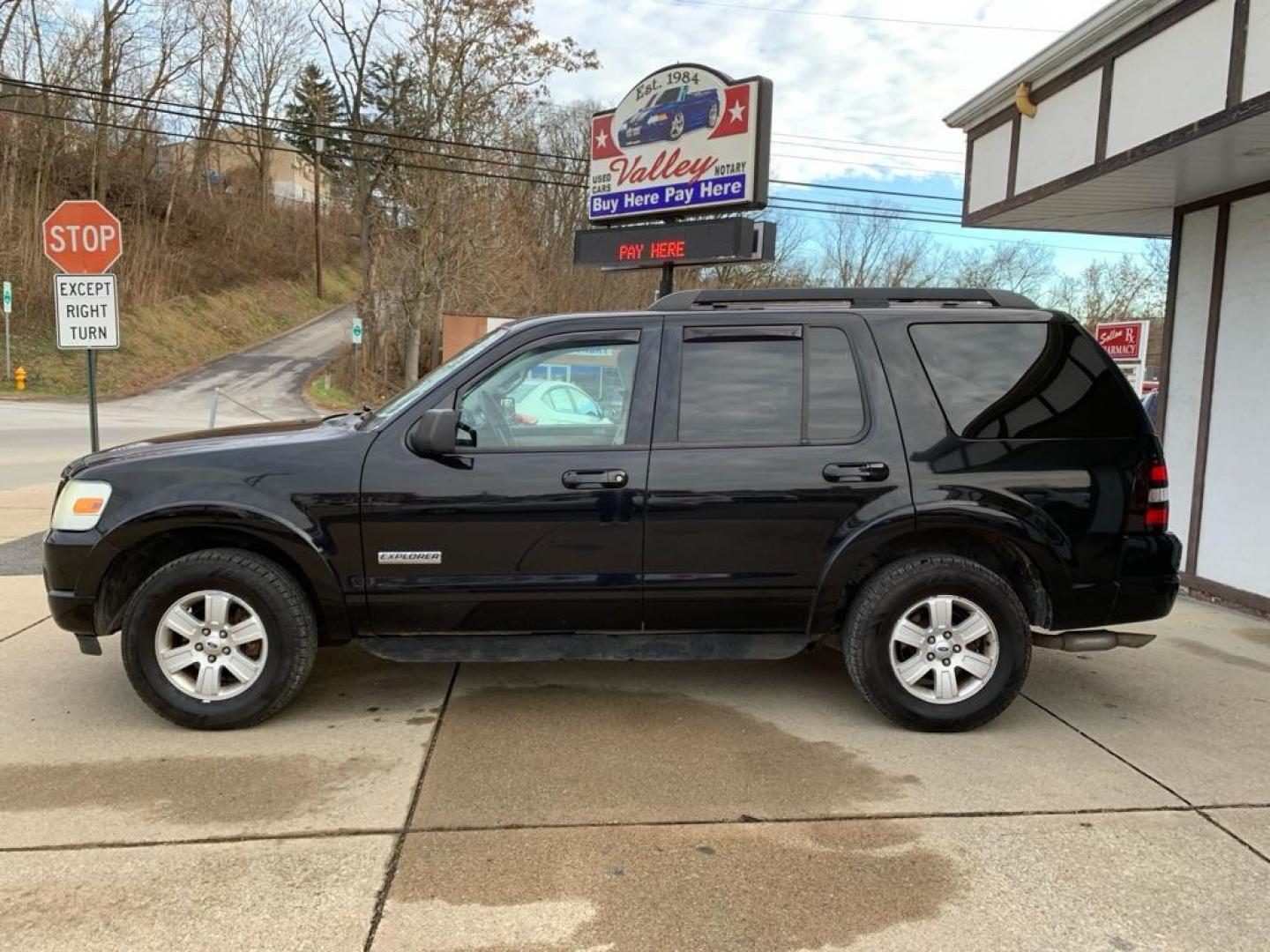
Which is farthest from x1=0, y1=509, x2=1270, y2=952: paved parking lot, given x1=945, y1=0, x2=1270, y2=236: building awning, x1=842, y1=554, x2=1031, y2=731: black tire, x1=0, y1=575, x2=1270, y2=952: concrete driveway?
x1=945, y1=0, x2=1270, y2=236: building awning

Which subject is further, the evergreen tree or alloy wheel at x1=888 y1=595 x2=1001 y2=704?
the evergreen tree

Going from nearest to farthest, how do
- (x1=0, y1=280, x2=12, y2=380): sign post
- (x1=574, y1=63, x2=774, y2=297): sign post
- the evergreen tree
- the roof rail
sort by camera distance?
Result: the roof rail, (x1=574, y1=63, x2=774, y2=297): sign post, (x1=0, y1=280, x2=12, y2=380): sign post, the evergreen tree

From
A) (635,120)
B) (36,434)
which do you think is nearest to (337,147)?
(36,434)

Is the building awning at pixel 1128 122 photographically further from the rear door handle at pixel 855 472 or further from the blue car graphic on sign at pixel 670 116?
the blue car graphic on sign at pixel 670 116

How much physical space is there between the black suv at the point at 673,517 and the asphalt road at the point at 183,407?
29.7 feet

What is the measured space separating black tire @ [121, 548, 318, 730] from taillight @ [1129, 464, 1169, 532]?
3.73 m

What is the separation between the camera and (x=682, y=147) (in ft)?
37.6

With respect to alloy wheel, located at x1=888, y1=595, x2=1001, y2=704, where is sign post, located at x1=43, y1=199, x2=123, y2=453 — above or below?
above

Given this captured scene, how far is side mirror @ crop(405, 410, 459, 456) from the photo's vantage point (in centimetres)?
370

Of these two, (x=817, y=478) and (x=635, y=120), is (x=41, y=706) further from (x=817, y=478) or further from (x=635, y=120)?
(x=635, y=120)

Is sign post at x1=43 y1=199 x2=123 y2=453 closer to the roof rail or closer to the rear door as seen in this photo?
the roof rail

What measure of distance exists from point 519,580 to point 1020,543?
2.25 m

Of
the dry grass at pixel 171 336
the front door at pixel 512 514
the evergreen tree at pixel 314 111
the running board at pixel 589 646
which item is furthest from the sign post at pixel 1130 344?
the evergreen tree at pixel 314 111

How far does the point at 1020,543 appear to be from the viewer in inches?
155
